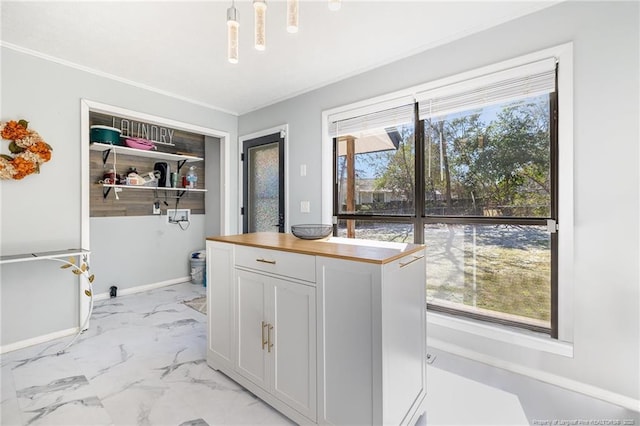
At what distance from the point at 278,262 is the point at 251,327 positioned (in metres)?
0.48

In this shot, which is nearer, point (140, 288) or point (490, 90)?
point (490, 90)

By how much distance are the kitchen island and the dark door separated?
1921 millimetres

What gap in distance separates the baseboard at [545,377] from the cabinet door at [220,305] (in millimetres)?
1657

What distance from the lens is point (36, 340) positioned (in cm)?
267

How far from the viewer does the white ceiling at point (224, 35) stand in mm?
2066

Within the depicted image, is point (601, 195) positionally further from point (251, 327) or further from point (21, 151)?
point (21, 151)

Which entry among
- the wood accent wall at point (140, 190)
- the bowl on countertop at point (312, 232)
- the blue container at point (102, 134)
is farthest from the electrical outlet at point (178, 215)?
the bowl on countertop at point (312, 232)

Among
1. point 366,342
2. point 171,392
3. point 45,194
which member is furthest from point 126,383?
point 45,194

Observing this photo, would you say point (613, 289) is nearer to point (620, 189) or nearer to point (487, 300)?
point (620, 189)

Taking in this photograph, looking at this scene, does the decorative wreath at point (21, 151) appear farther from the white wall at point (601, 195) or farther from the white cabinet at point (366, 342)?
the white wall at point (601, 195)

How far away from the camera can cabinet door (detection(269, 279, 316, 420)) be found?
5.08 feet

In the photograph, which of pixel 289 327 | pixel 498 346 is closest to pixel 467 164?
pixel 498 346

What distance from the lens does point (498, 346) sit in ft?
7.33

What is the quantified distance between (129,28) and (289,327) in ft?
8.06
